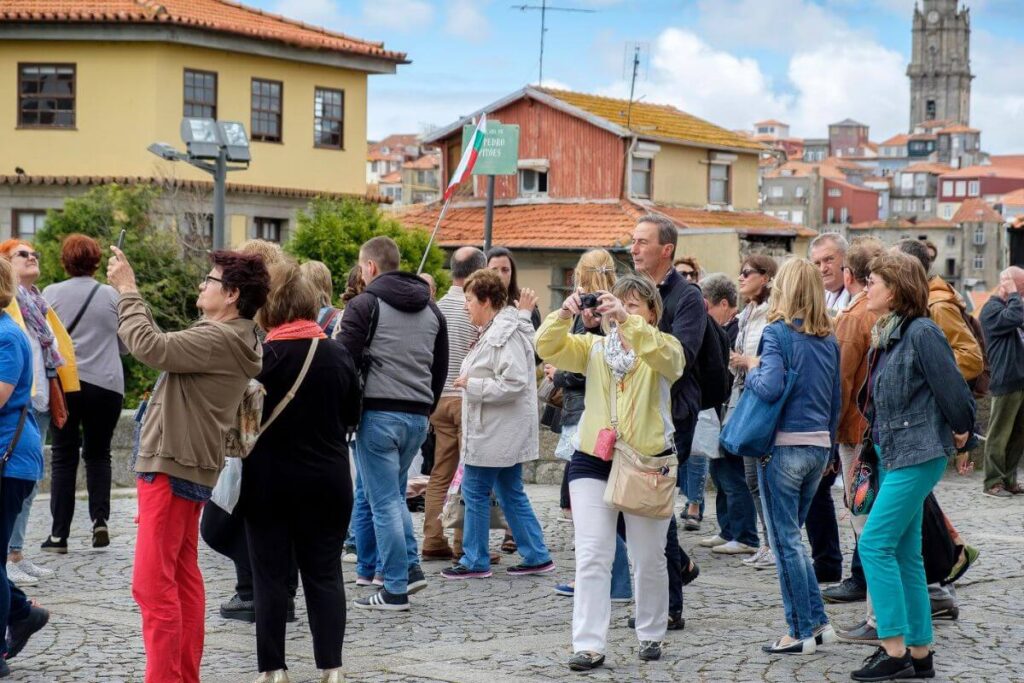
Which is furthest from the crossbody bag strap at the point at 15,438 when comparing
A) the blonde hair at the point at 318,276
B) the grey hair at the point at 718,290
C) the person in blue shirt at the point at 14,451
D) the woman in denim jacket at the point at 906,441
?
the grey hair at the point at 718,290

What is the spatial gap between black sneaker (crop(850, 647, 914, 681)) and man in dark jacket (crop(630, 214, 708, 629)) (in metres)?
1.19

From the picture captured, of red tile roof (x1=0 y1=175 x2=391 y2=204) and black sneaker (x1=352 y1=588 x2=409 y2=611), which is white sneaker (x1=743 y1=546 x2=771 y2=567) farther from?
red tile roof (x1=0 y1=175 x2=391 y2=204)

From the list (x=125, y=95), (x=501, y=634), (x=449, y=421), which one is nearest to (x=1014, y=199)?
(x=125, y=95)

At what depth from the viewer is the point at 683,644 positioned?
7230mm

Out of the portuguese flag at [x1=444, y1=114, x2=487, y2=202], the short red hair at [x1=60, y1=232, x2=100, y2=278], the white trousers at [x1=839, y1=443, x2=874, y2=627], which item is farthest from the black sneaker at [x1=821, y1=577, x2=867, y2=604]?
the portuguese flag at [x1=444, y1=114, x2=487, y2=202]

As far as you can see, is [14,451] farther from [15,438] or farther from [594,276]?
[594,276]

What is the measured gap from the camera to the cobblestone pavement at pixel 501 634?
21.9 feet

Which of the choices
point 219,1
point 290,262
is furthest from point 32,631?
point 219,1

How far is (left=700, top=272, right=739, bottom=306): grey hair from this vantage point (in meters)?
10.3

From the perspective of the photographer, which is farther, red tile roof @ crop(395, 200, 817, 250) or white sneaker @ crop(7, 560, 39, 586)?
red tile roof @ crop(395, 200, 817, 250)

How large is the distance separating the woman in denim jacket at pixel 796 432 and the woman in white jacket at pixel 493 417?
1.98 metres

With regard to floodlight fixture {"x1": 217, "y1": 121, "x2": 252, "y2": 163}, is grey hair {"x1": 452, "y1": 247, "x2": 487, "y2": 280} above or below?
below

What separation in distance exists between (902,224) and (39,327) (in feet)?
431

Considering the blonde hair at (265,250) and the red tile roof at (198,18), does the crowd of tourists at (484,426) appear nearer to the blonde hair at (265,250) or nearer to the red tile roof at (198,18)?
the blonde hair at (265,250)
